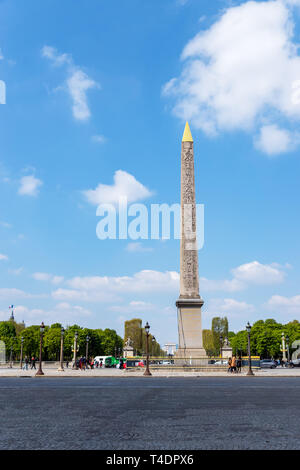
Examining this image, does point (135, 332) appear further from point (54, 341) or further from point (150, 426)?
point (150, 426)

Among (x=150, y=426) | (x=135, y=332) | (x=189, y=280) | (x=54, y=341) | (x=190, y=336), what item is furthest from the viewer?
(x=135, y=332)

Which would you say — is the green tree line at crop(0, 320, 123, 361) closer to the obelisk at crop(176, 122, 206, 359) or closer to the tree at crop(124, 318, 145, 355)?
the tree at crop(124, 318, 145, 355)

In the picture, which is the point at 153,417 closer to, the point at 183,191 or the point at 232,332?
the point at 183,191

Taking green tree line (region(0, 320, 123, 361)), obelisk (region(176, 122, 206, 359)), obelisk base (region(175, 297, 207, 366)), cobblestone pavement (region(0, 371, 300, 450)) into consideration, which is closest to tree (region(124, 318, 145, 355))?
green tree line (region(0, 320, 123, 361))

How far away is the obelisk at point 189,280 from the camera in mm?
40062

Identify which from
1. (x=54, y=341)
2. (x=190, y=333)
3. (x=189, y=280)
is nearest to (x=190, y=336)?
(x=190, y=333)

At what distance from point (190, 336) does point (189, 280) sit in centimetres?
475

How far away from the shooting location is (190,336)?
40938mm

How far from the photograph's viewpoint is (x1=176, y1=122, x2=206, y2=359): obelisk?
131 feet

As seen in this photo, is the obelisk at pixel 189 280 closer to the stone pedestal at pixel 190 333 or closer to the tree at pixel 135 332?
the stone pedestal at pixel 190 333

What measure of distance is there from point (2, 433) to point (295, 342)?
90716mm

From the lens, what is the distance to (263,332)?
94625 millimetres

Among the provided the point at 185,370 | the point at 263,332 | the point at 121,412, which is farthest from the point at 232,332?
the point at 121,412

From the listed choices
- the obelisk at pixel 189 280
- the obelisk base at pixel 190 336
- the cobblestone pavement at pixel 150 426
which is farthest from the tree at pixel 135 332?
the cobblestone pavement at pixel 150 426
